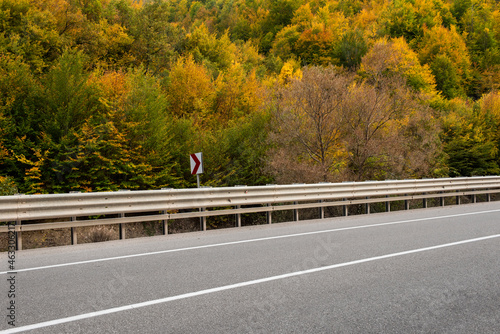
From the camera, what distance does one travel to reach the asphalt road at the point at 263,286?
12.6 feet

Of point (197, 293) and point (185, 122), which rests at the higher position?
point (185, 122)

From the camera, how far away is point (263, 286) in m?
5.07

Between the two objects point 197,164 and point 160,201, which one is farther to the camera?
point 197,164

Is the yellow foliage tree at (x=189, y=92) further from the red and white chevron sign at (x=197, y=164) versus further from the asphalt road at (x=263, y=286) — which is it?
the asphalt road at (x=263, y=286)

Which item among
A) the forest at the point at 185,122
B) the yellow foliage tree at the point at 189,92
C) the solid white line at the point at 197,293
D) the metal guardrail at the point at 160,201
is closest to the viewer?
the solid white line at the point at 197,293

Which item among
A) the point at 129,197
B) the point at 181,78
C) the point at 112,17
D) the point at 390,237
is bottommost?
the point at 390,237

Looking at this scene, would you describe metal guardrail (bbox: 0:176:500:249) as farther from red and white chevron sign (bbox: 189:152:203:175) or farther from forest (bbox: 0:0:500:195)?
forest (bbox: 0:0:500:195)

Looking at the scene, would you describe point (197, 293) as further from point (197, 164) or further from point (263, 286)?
point (197, 164)

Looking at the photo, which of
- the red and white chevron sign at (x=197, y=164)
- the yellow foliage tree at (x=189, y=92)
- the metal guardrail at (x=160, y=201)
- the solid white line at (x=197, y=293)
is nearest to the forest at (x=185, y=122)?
the yellow foliage tree at (x=189, y=92)

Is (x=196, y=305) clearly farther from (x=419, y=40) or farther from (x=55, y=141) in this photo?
(x=419, y=40)

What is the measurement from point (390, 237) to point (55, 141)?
1907 centimetres

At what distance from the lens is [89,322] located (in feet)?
12.7

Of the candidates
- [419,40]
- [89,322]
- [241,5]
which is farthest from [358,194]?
[241,5]

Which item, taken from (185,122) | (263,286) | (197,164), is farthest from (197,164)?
(185,122)
